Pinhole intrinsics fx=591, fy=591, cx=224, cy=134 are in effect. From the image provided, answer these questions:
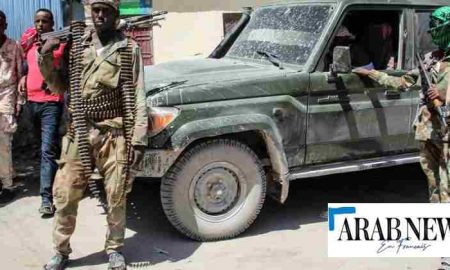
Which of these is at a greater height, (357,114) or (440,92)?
(440,92)

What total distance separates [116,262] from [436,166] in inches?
93.9

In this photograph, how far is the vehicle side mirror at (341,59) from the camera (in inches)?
183

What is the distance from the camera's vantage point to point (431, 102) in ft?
13.4

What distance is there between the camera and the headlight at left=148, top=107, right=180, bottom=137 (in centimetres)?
435

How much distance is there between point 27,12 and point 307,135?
15.5 ft

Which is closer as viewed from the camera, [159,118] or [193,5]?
[159,118]

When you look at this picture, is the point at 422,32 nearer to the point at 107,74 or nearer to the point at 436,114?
the point at 436,114

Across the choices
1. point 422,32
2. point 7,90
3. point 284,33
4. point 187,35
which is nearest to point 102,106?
point 7,90

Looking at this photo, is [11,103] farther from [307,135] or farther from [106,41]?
[307,135]

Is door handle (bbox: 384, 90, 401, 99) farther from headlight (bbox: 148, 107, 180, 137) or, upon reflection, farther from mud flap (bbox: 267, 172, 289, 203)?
headlight (bbox: 148, 107, 180, 137)

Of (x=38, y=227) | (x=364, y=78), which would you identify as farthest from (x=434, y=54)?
(x=38, y=227)

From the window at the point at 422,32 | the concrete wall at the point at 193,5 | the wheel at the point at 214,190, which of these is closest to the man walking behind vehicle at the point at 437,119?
the window at the point at 422,32

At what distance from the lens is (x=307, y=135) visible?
4.91 metres

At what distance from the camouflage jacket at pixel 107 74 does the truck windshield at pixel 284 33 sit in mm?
1578
